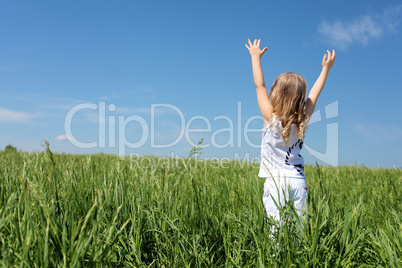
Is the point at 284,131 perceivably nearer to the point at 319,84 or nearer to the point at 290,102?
the point at 290,102

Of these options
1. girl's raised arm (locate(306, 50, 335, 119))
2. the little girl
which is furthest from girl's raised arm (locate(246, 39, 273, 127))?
girl's raised arm (locate(306, 50, 335, 119))

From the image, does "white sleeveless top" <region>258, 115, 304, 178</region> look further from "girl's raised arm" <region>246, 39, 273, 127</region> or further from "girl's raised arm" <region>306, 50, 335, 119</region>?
"girl's raised arm" <region>306, 50, 335, 119</region>

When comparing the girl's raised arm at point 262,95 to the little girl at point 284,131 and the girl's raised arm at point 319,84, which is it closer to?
the little girl at point 284,131

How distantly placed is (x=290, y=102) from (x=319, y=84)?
0.52m

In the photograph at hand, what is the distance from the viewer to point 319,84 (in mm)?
3352

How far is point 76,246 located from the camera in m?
1.55

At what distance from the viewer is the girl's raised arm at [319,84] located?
3.25m

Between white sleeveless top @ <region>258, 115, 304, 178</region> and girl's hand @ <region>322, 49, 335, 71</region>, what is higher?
girl's hand @ <region>322, 49, 335, 71</region>

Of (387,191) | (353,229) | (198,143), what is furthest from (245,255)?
(387,191)

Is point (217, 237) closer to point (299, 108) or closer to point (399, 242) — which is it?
point (399, 242)

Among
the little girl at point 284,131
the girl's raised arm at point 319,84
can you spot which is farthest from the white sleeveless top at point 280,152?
the girl's raised arm at point 319,84

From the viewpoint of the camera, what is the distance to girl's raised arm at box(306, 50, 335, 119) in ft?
10.7

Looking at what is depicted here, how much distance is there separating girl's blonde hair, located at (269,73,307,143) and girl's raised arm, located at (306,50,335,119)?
0.09m

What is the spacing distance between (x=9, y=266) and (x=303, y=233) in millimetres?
1605
